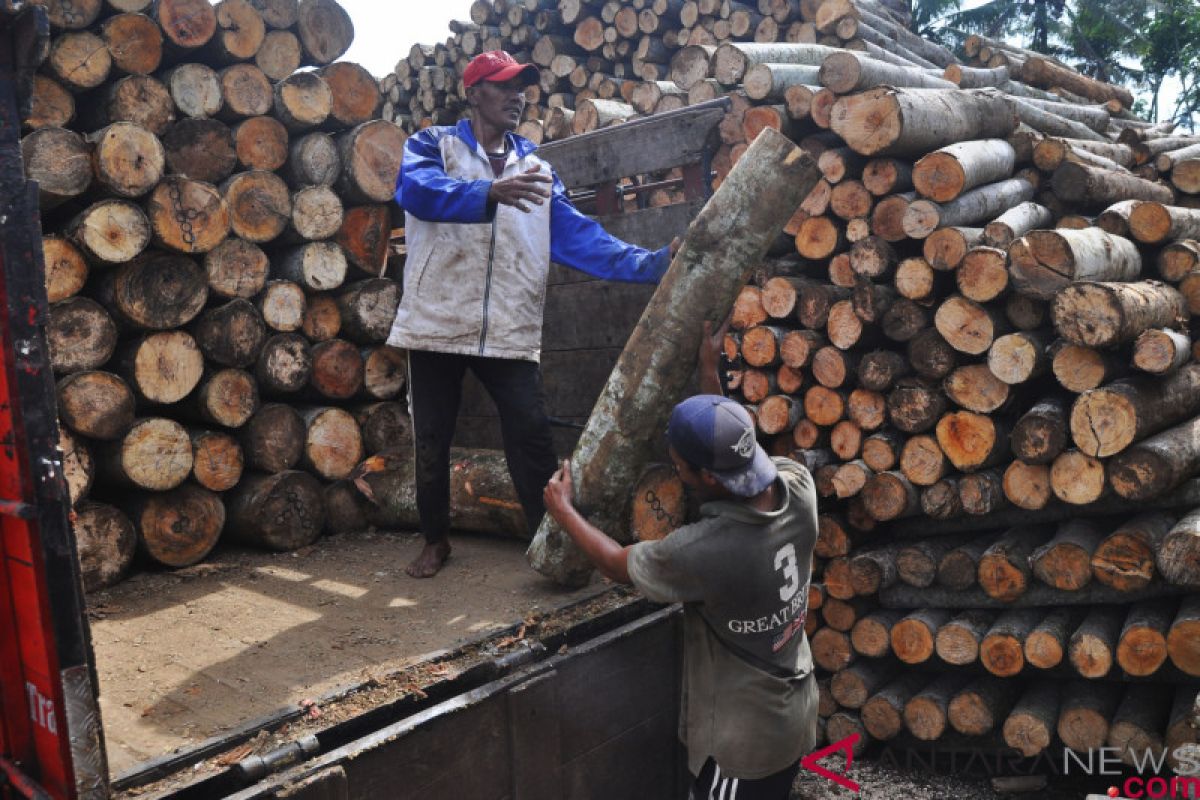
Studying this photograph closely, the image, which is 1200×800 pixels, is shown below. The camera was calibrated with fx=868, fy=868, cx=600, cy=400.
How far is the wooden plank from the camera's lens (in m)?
4.39

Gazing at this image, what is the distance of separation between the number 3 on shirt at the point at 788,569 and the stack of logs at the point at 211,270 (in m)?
3.00

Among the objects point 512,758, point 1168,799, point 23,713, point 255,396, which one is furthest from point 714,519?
point 255,396

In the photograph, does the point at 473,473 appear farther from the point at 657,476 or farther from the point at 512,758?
the point at 512,758

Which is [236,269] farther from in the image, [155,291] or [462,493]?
[462,493]

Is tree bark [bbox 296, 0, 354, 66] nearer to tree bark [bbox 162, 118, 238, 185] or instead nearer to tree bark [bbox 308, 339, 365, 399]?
tree bark [bbox 162, 118, 238, 185]

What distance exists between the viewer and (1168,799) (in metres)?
3.12

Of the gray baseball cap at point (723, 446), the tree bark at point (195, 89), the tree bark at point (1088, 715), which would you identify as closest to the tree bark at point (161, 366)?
the tree bark at point (195, 89)

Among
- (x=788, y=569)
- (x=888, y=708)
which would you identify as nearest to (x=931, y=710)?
(x=888, y=708)

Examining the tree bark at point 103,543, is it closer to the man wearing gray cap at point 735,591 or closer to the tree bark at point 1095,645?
the man wearing gray cap at point 735,591

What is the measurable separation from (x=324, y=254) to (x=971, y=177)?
337 centimetres

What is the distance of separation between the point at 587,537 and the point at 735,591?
0.53 metres

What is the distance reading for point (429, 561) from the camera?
3971mm

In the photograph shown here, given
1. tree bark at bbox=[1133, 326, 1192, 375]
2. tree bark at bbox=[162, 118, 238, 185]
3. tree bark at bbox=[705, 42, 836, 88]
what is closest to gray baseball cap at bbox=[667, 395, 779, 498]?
tree bark at bbox=[1133, 326, 1192, 375]

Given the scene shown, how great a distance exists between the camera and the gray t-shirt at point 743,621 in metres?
2.35
